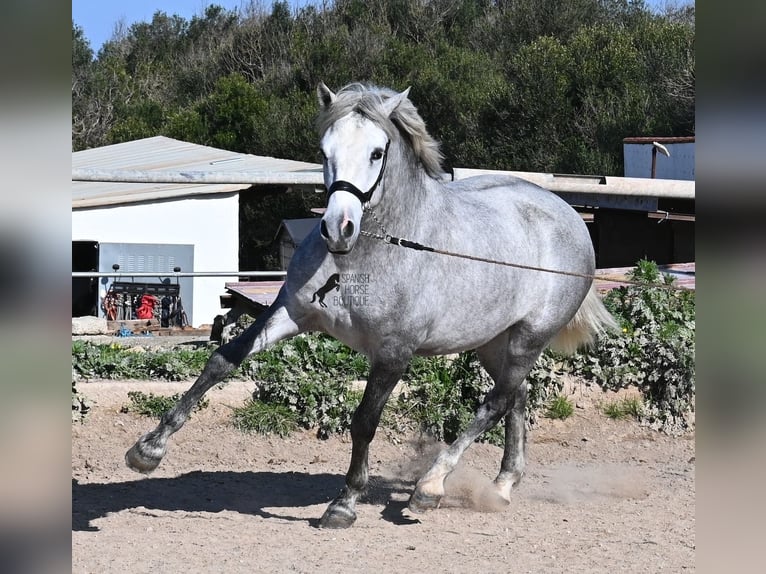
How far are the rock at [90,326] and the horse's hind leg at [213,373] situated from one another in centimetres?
1086

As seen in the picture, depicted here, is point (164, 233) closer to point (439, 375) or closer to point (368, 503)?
point (439, 375)

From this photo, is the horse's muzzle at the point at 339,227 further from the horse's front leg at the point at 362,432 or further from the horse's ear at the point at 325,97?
the horse's front leg at the point at 362,432

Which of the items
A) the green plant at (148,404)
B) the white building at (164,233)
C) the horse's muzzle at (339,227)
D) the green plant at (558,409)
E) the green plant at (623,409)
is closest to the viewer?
the horse's muzzle at (339,227)

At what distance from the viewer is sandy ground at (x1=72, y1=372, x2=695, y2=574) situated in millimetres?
4180

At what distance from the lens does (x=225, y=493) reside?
5.32m

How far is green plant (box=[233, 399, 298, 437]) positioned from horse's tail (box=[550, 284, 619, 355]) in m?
1.77

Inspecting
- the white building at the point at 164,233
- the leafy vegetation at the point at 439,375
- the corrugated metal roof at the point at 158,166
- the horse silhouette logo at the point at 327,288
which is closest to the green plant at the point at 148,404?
the leafy vegetation at the point at 439,375

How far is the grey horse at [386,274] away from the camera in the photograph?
161 inches

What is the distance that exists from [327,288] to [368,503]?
147 cm

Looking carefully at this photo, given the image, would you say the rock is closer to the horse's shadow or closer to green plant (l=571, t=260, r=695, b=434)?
green plant (l=571, t=260, r=695, b=434)

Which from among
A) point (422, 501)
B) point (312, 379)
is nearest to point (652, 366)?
point (312, 379)

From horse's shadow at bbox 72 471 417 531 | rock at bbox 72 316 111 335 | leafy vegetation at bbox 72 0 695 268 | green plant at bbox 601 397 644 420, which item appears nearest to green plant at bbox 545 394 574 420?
green plant at bbox 601 397 644 420
